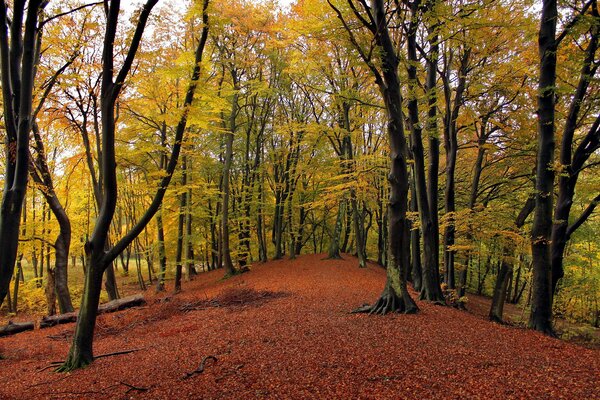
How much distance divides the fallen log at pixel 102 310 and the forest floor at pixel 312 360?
196 centimetres

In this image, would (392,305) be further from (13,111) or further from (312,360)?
(13,111)

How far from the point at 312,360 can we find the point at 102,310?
1019 cm

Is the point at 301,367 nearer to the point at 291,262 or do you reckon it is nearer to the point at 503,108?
the point at 503,108

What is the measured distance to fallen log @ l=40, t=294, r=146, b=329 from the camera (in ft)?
35.3

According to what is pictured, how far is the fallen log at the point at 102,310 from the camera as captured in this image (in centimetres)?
1075

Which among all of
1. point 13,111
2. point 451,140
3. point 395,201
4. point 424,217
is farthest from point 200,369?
point 451,140

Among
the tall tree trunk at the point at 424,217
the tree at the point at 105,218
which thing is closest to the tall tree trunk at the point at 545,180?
the tall tree trunk at the point at 424,217

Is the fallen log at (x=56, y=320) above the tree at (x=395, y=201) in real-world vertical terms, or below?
below

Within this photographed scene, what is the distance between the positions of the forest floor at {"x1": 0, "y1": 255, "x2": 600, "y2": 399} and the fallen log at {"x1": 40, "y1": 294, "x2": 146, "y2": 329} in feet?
6.44

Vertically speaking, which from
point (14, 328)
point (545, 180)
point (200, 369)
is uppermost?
point (545, 180)

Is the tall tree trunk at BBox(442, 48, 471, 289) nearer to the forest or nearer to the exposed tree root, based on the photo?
the forest

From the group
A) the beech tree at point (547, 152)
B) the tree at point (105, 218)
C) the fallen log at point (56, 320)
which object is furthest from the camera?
the fallen log at point (56, 320)

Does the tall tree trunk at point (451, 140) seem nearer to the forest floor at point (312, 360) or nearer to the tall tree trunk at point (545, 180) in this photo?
the tall tree trunk at point (545, 180)

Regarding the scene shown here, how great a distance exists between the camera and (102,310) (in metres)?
11.6
